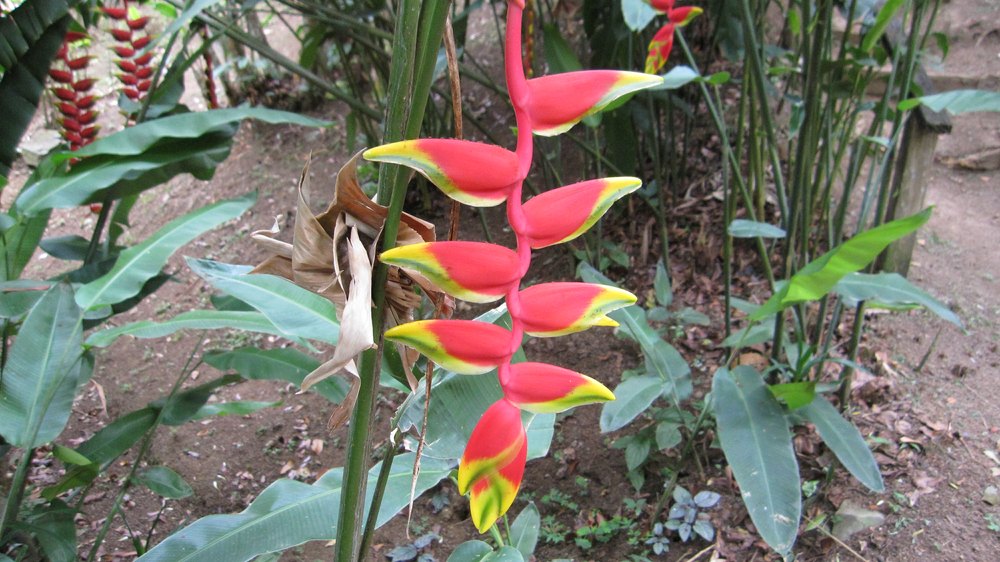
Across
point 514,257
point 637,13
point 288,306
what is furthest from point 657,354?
point 514,257

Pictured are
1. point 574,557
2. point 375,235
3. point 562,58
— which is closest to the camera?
point 375,235

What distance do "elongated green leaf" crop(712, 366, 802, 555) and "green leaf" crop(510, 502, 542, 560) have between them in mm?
325

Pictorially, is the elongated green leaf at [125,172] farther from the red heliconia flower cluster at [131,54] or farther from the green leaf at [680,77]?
the green leaf at [680,77]

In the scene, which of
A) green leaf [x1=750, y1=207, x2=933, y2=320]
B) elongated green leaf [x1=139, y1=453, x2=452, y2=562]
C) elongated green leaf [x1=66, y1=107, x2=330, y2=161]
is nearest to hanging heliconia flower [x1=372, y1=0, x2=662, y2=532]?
Result: elongated green leaf [x1=139, y1=453, x2=452, y2=562]

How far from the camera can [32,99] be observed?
1.10 m

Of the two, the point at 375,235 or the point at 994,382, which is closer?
the point at 375,235

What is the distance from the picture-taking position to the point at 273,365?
131 centimetres

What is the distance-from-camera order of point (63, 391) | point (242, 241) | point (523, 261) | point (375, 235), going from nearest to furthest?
point (523, 261) → point (375, 235) → point (63, 391) → point (242, 241)

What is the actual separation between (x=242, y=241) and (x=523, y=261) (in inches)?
104

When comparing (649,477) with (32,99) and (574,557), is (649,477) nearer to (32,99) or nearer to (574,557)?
(574,557)

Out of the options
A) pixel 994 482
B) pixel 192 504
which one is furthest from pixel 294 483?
pixel 994 482

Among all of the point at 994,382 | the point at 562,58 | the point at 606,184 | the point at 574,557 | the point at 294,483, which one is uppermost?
the point at 606,184

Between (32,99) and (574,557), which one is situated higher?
(32,99)

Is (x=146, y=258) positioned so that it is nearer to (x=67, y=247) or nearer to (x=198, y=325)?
(x=198, y=325)
